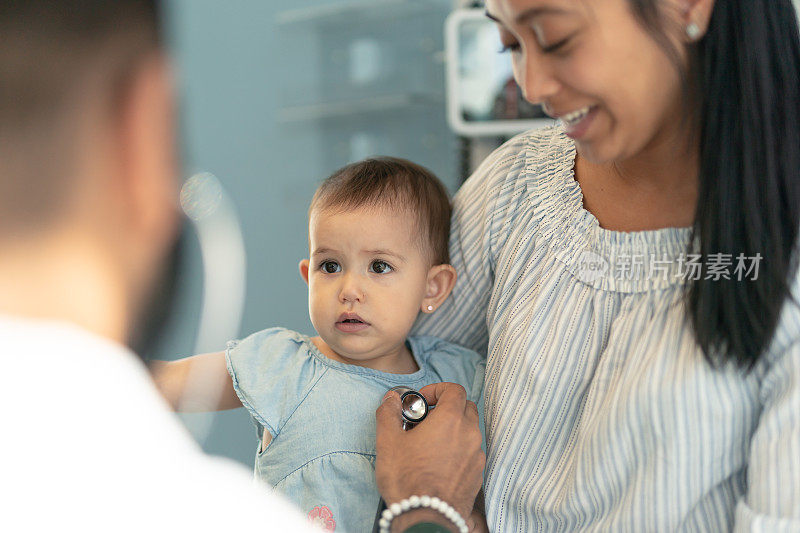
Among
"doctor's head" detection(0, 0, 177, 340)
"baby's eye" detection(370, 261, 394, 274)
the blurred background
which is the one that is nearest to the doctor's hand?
"baby's eye" detection(370, 261, 394, 274)

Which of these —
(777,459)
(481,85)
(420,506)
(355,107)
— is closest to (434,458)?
(420,506)

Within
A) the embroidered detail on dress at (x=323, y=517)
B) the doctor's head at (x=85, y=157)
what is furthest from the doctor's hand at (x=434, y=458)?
the doctor's head at (x=85, y=157)

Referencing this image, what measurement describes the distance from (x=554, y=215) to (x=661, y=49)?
31cm

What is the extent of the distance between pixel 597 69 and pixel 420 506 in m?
0.60

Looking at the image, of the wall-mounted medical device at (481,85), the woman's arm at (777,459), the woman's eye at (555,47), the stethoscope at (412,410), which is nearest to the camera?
the woman's arm at (777,459)

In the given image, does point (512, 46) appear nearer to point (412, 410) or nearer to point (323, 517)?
point (412, 410)

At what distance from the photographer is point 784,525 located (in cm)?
83

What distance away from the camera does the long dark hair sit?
2.97ft

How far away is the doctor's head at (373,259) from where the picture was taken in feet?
4.09

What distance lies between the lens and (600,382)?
103 cm

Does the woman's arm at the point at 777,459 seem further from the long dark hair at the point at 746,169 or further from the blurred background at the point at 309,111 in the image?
the blurred background at the point at 309,111

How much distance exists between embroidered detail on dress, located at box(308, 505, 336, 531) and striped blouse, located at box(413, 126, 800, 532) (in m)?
0.24

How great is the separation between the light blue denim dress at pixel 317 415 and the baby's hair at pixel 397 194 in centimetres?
23

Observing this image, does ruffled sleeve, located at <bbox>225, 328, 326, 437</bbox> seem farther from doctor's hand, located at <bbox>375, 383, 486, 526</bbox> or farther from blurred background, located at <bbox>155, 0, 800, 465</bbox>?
blurred background, located at <bbox>155, 0, 800, 465</bbox>
